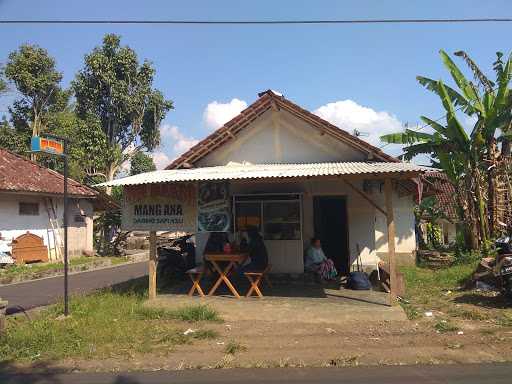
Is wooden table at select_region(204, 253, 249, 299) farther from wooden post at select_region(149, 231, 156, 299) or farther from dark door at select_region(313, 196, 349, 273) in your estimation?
dark door at select_region(313, 196, 349, 273)

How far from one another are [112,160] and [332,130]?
2199cm

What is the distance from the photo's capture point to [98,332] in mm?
6746

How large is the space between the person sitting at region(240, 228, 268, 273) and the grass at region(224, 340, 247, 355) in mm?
2846

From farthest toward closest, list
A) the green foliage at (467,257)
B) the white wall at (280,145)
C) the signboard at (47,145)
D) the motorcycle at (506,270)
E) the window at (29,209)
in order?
the window at (29,209) → the green foliage at (467,257) → the white wall at (280,145) → the motorcycle at (506,270) → the signboard at (47,145)

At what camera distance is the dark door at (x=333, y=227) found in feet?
36.8

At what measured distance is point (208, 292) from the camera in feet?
32.1

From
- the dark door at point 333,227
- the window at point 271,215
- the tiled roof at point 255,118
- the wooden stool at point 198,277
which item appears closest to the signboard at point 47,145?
the wooden stool at point 198,277

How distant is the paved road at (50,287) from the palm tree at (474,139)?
11.0m

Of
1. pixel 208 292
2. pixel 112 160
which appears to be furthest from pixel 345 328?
pixel 112 160

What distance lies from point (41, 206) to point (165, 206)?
11472 millimetres

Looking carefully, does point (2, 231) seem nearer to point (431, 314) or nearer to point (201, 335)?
point (201, 335)

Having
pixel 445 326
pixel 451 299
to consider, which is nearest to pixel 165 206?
pixel 445 326

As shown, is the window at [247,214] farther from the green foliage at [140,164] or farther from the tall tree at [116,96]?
the green foliage at [140,164]

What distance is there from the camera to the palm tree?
12867mm
